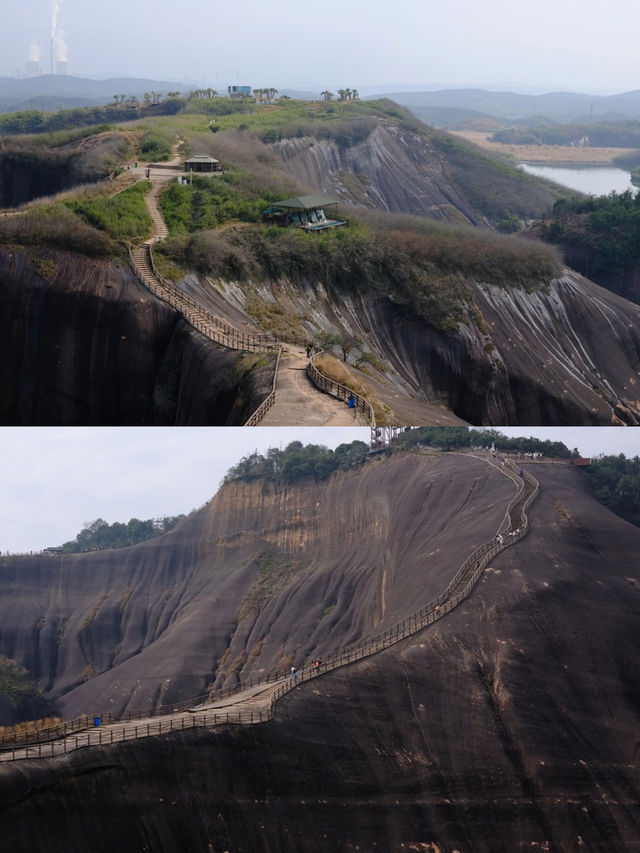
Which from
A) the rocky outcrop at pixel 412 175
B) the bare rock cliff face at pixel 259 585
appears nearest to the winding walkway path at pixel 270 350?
the bare rock cliff face at pixel 259 585

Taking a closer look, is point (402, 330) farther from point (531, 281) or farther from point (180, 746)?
point (180, 746)

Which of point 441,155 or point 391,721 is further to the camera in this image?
point 441,155

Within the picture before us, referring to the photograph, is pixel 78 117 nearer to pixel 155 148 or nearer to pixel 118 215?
pixel 155 148

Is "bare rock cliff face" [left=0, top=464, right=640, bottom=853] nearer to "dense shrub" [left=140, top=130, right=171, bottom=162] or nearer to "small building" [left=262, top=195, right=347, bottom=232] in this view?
"small building" [left=262, top=195, right=347, bottom=232]

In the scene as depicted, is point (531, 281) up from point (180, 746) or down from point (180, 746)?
up

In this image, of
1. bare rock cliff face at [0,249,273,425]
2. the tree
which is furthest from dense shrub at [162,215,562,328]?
bare rock cliff face at [0,249,273,425]

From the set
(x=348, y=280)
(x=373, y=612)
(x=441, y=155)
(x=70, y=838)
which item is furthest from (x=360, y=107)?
(x=70, y=838)

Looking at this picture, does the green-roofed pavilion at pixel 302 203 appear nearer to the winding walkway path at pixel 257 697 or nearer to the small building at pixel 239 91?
the winding walkway path at pixel 257 697

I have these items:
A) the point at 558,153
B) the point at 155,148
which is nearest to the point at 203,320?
the point at 155,148
